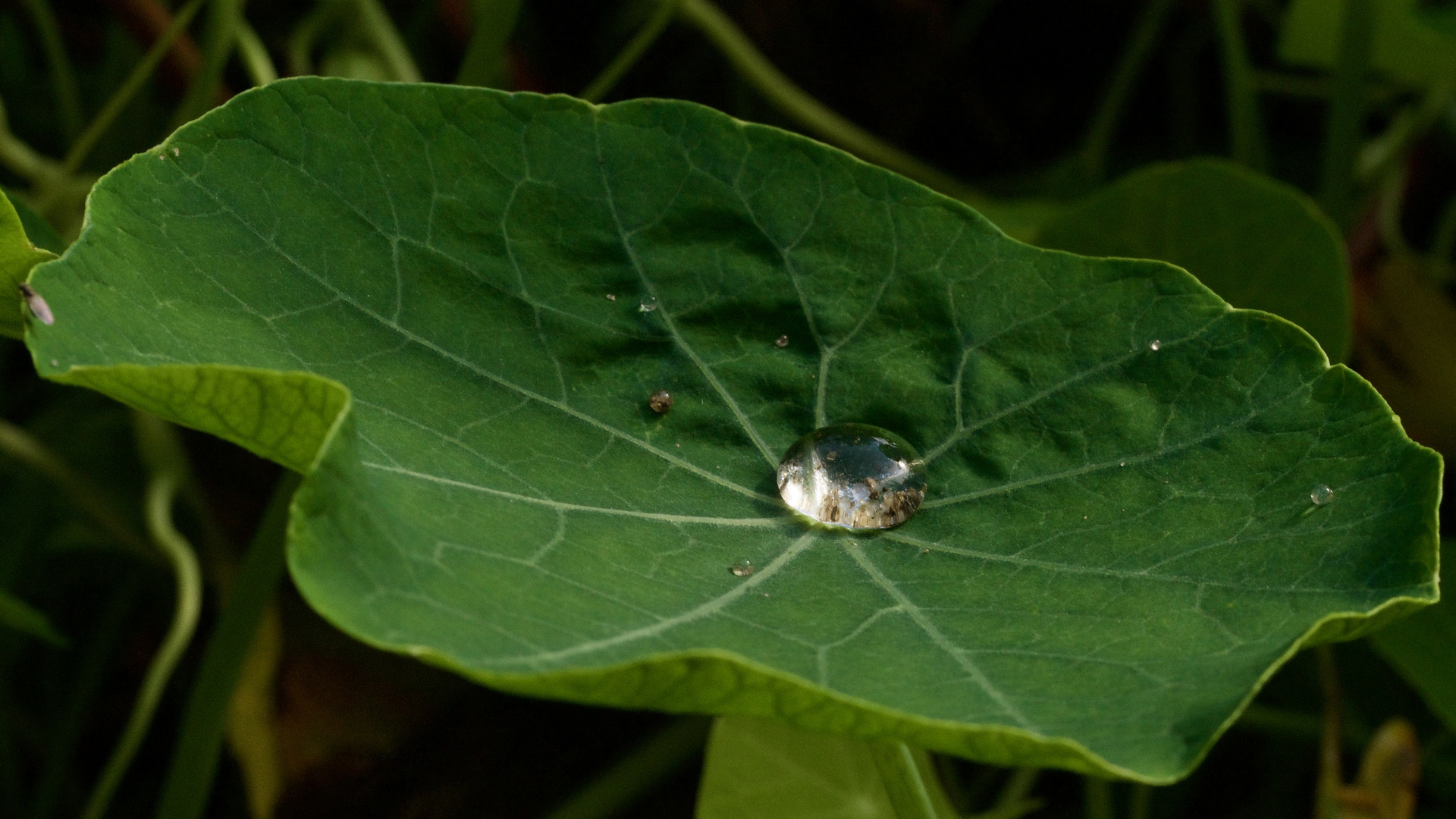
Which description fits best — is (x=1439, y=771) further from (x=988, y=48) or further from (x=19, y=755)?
(x=19, y=755)

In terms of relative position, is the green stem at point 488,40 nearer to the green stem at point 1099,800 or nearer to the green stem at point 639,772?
the green stem at point 639,772

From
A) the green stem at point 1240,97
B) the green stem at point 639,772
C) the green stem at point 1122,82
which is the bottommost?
the green stem at point 639,772

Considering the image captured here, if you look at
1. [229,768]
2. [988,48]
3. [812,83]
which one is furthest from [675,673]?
[988,48]

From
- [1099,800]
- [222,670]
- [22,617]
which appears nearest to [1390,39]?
[1099,800]

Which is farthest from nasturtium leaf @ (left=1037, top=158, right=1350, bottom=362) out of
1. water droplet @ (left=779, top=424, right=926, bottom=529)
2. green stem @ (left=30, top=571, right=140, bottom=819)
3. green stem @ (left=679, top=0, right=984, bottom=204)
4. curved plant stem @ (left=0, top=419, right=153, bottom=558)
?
green stem @ (left=30, top=571, right=140, bottom=819)

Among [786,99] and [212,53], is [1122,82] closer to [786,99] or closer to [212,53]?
[786,99]

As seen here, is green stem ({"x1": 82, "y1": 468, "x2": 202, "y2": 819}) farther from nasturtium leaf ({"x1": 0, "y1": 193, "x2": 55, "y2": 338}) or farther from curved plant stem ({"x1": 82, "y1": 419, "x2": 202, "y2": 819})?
nasturtium leaf ({"x1": 0, "y1": 193, "x2": 55, "y2": 338})

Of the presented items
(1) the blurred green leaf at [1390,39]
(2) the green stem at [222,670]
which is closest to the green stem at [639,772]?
(2) the green stem at [222,670]
